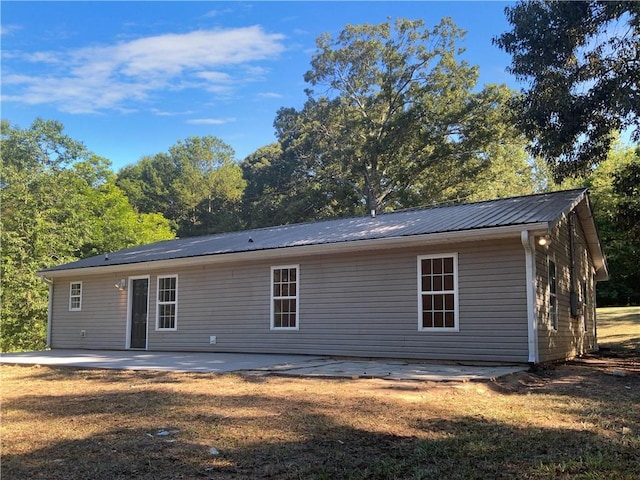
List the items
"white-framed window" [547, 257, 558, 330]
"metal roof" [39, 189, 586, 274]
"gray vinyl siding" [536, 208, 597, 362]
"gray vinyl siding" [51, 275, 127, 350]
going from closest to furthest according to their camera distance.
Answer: "gray vinyl siding" [536, 208, 597, 362] < "metal roof" [39, 189, 586, 274] < "white-framed window" [547, 257, 558, 330] < "gray vinyl siding" [51, 275, 127, 350]

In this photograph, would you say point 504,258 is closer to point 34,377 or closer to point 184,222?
point 34,377

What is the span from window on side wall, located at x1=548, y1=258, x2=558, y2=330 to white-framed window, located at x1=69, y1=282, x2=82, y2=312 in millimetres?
12624

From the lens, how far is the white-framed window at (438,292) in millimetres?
9672

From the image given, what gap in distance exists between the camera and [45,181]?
81.5 feet

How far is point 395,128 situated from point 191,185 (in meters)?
18.7

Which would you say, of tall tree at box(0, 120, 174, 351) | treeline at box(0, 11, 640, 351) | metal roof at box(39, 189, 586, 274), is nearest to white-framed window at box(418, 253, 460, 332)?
metal roof at box(39, 189, 586, 274)

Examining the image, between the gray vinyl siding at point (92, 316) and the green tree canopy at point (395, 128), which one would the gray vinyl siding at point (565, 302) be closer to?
the gray vinyl siding at point (92, 316)

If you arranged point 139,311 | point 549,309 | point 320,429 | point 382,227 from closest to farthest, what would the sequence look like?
1. point 320,429
2. point 549,309
3. point 382,227
4. point 139,311

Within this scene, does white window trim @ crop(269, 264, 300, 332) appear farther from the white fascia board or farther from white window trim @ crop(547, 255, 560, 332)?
white window trim @ crop(547, 255, 560, 332)

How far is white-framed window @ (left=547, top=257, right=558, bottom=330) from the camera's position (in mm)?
10016

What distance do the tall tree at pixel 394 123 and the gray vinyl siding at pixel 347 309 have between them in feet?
53.4

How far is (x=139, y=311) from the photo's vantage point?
46.8 ft

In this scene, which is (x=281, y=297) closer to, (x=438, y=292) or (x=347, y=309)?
(x=347, y=309)

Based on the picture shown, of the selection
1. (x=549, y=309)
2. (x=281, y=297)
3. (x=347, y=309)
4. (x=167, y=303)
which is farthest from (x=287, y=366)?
(x=167, y=303)
